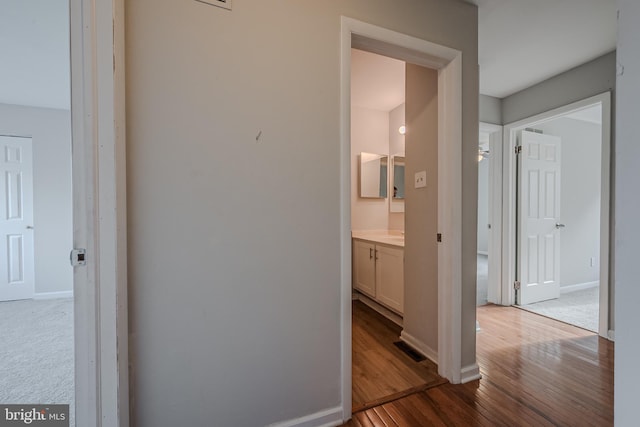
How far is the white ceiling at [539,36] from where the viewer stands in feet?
5.75

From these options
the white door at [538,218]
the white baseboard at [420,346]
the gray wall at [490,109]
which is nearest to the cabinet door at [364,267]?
the white baseboard at [420,346]

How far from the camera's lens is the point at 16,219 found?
3.33 m

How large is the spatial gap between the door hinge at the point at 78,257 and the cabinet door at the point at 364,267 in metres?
2.41

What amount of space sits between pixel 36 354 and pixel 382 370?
2652 millimetres

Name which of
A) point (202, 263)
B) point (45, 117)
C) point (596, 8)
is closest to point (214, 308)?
point (202, 263)

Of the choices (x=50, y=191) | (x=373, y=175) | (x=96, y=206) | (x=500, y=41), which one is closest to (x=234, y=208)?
(x=96, y=206)

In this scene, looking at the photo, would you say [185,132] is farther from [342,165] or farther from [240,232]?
[342,165]

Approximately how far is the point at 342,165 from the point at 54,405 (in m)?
2.11

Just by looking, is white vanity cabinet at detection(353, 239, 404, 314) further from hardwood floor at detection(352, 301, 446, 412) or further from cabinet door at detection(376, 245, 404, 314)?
hardwood floor at detection(352, 301, 446, 412)

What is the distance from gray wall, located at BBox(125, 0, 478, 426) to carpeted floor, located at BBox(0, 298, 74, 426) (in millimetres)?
987

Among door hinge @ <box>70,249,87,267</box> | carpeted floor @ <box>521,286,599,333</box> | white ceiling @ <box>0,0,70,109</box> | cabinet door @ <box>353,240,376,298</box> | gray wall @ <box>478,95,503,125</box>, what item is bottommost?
carpeted floor @ <box>521,286,599,333</box>

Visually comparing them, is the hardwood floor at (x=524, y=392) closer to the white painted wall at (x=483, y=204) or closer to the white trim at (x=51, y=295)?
the white trim at (x=51, y=295)

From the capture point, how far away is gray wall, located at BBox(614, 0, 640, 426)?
45 centimetres

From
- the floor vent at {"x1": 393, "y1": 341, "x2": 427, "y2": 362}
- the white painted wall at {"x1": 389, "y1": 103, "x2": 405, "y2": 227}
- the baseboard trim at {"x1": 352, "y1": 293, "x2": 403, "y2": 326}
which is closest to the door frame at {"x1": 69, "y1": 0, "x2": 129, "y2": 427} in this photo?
the floor vent at {"x1": 393, "y1": 341, "x2": 427, "y2": 362}
